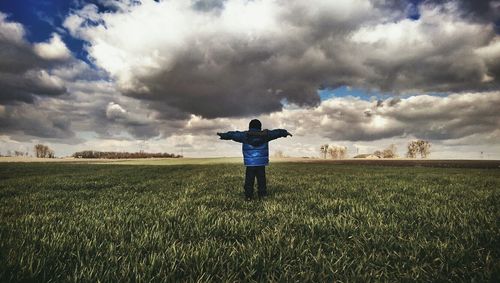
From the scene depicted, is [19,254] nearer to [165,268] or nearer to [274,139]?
[165,268]

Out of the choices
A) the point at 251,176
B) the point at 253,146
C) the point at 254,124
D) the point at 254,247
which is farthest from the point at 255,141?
the point at 254,247

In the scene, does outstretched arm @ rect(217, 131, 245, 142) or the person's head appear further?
the person's head

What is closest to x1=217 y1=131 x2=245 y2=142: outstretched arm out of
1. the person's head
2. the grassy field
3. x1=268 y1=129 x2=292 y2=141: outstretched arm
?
the person's head

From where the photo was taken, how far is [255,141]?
9.04 m

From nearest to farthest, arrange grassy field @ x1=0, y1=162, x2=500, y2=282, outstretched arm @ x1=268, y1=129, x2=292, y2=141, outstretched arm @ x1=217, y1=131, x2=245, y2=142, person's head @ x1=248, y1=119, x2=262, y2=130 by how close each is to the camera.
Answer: grassy field @ x1=0, y1=162, x2=500, y2=282 < outstretched arm @ x1=268, y1=129, x2=292, y2=141 < outstretched arm @ x1=217, y1=131, x2=245, y2=142 < person's head @ x1=248, y1=119, x2=262, y2=130

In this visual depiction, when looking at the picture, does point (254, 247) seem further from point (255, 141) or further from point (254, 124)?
point (254, 124)

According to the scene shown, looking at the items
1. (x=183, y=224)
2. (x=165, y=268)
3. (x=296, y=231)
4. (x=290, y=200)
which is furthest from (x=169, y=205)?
(x=165, y=268)

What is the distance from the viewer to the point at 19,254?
12.5 ft

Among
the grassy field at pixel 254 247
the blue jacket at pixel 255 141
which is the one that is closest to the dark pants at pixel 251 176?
the blue jacket at pixel 255 141

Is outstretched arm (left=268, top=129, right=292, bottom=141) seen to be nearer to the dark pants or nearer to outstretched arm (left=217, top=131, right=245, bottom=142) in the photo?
outstretched arm (left=217, top=131, right=245, bottom=142)

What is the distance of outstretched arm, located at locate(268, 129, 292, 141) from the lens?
8.97 metres

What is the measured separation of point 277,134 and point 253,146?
800 millimetres

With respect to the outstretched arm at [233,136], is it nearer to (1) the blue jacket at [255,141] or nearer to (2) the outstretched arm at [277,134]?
(1) the blue jacket at [255,141]

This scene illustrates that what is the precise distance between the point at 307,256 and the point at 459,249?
2142 mm
